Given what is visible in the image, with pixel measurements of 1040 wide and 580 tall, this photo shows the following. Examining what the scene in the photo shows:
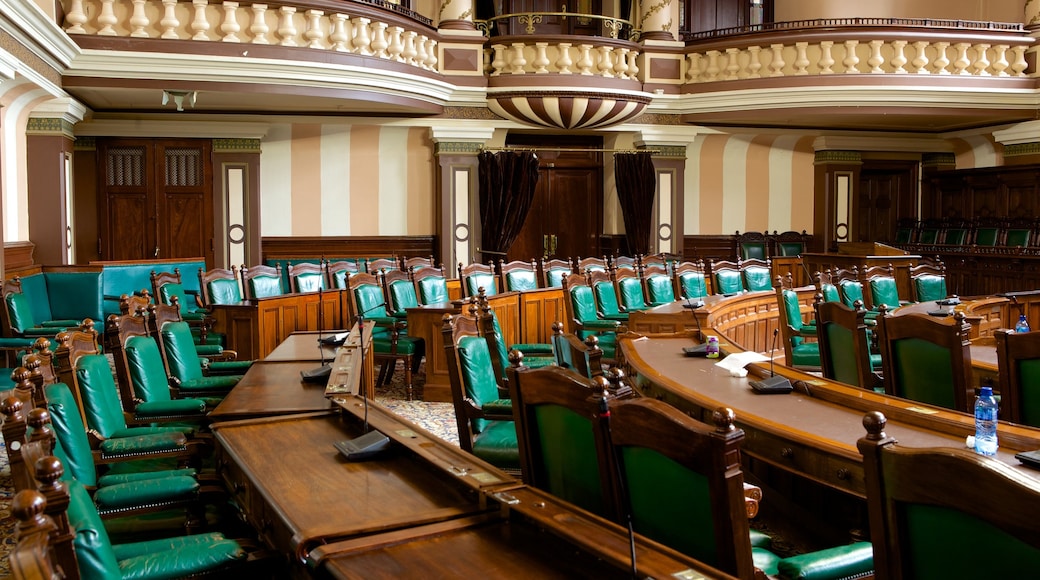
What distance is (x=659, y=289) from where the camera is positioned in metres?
8.31

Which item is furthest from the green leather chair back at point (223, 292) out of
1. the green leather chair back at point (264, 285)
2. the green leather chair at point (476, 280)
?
the green leather chair at point (476, 280)

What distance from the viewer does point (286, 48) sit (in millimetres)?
9148

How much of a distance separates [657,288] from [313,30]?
14.9 feet

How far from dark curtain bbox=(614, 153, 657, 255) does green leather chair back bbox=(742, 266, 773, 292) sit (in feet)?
11.0

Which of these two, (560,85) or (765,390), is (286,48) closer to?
(560,85)

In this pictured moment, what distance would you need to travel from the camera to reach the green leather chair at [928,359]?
361 cm

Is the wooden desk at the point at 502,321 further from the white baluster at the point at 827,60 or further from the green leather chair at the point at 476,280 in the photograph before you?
the white baluster at the point at 827,60

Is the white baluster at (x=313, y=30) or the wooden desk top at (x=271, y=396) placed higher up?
the white baluster at (x=313, y=30)

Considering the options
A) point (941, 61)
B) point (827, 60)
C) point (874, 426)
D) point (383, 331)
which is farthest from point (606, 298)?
point (941, 61)

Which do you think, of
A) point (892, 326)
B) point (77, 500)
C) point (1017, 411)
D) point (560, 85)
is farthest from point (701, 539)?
point (560, 85)

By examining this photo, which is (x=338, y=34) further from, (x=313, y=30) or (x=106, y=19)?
(x=106, y=19)

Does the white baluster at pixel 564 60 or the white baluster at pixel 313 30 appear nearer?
the white baluster at pixel 313 30

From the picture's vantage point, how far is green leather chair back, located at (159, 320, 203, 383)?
4.46m

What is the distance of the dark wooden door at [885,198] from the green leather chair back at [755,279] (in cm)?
550
